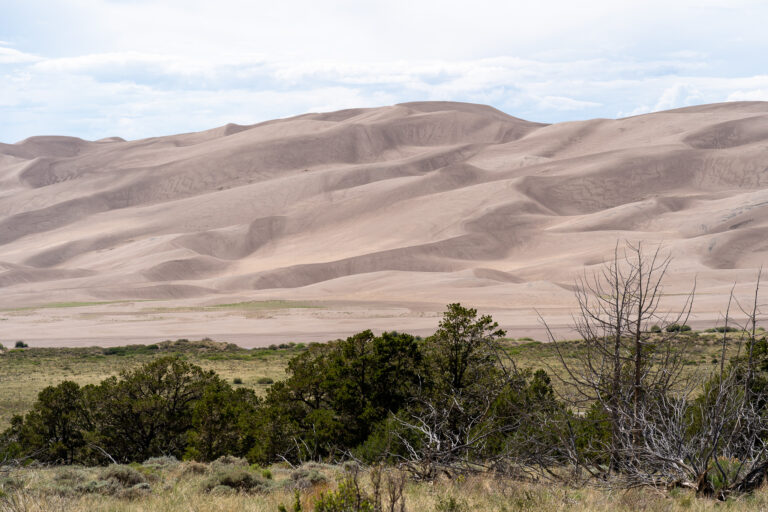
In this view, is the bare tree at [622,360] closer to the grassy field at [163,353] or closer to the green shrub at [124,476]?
the green shrub at [124,476]

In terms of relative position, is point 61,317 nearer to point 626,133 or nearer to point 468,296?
point 468,296

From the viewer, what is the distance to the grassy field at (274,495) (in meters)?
6.18

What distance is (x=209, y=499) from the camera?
7391 mm

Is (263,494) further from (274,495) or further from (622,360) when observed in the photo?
(622,360)

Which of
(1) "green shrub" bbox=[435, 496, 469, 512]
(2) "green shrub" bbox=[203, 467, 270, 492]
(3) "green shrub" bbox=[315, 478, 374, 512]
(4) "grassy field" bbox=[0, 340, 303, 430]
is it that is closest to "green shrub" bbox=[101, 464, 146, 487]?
(2) "green shrub" bbox=[203, 467, 270, 492]

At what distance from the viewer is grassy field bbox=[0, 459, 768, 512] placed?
6.18 metres

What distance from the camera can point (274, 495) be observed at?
7.96m

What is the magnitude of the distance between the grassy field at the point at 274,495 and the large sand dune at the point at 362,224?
40.3 metres

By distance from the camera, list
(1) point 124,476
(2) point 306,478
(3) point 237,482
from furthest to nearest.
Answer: (1) point 124,476 → (3) point 237,482 → (2) point 306,478

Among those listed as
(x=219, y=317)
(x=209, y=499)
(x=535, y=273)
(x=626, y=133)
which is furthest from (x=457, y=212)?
(x=209, y=499)

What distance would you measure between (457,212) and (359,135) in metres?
79.2

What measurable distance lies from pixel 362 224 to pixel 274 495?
115 metres

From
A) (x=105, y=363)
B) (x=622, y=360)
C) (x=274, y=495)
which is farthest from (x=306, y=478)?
(x=105, y=363)

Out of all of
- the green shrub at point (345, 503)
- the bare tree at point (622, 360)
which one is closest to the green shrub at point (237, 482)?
the green shrub at point (345, 503)
